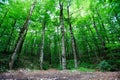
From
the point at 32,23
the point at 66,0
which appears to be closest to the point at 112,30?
the point at 66,0

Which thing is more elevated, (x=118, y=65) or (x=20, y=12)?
(x=20, y=12)

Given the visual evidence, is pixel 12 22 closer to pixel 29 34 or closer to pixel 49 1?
pixel 49 1

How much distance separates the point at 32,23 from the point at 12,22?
121 inches

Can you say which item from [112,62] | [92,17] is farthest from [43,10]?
[112,62]

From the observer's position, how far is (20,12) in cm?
1902

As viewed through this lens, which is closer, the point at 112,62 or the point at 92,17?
the point at 112,62

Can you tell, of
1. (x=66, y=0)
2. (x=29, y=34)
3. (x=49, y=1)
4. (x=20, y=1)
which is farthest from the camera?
(x=29, y=34)

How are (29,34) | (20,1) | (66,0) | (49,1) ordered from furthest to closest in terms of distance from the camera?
1. (29,34)
2. (20,1)
3. (49,1)
4. (66,0)

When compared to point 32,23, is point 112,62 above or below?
below

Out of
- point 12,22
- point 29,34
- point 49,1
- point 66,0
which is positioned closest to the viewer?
point 66,0

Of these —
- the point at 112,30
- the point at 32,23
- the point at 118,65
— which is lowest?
the point at 118,65

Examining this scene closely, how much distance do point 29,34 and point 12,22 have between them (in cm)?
1125

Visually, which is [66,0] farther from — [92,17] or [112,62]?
[112,62]

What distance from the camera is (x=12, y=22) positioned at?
2219cm
